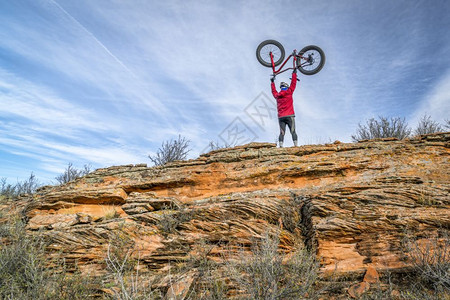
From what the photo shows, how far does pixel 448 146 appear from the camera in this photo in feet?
22.0

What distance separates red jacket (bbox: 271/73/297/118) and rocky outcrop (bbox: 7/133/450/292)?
2.11m

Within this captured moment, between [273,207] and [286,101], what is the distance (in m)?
5.41

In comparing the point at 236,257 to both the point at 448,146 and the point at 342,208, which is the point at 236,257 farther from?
the point at 448,146

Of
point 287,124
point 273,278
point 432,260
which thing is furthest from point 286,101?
point 273,278

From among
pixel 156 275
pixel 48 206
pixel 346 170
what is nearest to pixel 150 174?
pixel 48 206

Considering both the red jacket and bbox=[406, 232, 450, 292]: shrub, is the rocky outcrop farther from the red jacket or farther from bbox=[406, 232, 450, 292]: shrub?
the red jacket

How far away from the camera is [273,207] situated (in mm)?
5324

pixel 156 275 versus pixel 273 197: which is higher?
pixel 273 197

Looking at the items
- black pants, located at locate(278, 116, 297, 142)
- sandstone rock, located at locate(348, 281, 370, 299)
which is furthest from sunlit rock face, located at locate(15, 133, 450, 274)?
Result: black pants, located at locate(278, 116, 297, 142)

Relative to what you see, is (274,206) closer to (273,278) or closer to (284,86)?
(273,278)

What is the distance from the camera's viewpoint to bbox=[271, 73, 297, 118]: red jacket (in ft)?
30.6

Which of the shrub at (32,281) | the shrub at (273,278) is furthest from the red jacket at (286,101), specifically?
the shrub at (32,281)

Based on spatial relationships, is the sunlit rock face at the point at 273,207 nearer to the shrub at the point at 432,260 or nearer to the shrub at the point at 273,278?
the shrub at the point at 432,260

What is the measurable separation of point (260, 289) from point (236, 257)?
3.60 ft
